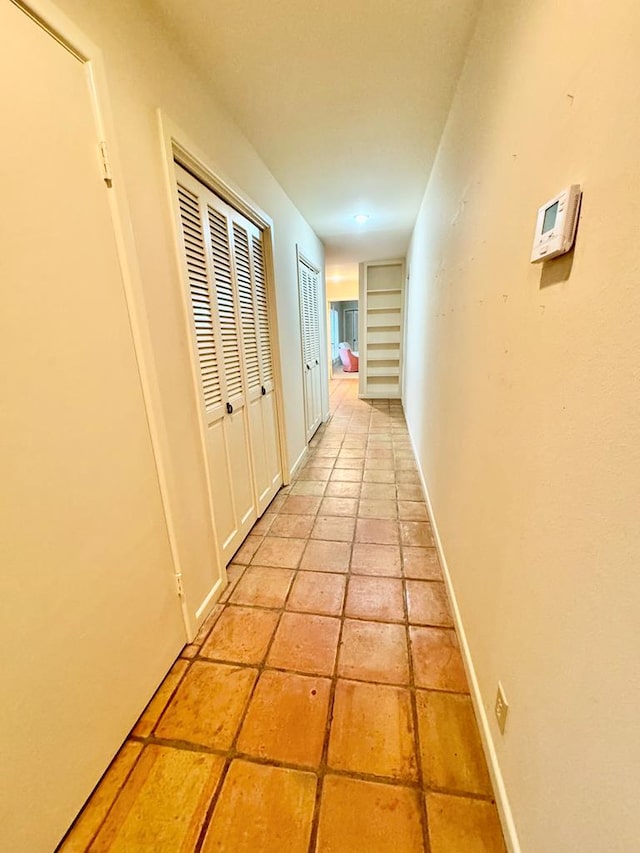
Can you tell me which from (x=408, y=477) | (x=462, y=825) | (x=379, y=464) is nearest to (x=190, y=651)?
(x=462, y=825)

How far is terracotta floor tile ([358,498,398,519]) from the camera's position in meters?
2.44

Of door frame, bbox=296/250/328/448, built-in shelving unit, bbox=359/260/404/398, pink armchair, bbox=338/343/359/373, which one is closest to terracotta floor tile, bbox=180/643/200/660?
door frame, bbox=296/250/328/448

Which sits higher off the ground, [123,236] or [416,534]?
[123,236]

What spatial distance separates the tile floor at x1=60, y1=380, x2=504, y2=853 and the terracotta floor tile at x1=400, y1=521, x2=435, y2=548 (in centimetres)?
10

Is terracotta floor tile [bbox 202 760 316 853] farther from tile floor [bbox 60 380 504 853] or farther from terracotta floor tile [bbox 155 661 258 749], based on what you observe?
terracotta floor tile [bbox 155 661 258 749]

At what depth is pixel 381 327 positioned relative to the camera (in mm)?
6086

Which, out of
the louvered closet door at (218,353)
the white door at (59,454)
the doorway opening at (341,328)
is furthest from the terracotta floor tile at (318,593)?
the doorway opening at (341,328)

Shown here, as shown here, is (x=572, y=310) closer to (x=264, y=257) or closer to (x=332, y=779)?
(x=332, y=779)

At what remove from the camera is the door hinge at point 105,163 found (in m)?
0.99

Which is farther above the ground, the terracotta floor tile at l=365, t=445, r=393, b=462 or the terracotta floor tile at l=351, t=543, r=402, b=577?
the terracotta floor tile at l=365, t=445, r=393, b=462

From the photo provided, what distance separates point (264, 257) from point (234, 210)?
0.49 meters

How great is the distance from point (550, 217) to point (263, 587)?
1862 mm

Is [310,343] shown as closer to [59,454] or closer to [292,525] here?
[292,525]

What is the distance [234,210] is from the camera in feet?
6.38
